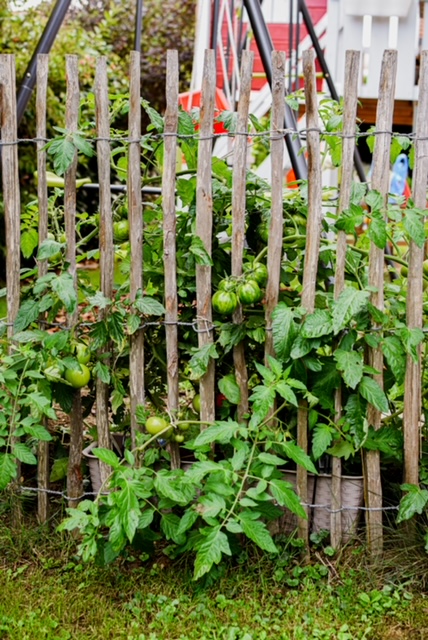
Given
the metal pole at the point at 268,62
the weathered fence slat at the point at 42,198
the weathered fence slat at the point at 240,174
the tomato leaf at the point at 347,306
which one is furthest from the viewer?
the metal pole at the point at 268,62

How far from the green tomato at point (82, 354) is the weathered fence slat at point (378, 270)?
91 cm

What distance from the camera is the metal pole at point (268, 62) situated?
327 cm

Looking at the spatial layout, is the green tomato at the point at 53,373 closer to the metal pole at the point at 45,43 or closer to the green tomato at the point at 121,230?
the green tomato at the point at 121,230

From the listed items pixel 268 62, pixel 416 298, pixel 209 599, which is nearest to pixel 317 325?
pixel 416 298

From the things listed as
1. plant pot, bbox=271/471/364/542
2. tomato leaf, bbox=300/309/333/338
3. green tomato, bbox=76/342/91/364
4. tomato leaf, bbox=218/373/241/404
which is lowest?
plant pot, bbox=271/471/364/542

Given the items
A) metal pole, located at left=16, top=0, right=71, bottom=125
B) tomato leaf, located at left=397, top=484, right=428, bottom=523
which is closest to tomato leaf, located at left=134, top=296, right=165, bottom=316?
tomato leaf, located at left=397, top=484, right=428, bottom=523

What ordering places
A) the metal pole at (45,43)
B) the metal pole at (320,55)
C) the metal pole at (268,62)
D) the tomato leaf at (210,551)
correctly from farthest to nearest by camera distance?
the metal pole at (320,55) < the metal pole at (45,43) < the metal pole at (268,62) < the tomato leaf at (210,551)

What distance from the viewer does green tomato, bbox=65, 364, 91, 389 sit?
2604 millimetres

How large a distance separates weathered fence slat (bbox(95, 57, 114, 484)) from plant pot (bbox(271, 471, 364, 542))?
617mm

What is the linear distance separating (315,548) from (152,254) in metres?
1.11

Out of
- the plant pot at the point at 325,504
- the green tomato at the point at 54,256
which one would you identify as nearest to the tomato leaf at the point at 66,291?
the green tomato at the point at 54,256

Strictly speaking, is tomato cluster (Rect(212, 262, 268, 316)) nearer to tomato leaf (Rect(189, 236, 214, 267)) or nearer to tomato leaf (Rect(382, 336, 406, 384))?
tomato leaf (Rect(189, 236, 214, 267))

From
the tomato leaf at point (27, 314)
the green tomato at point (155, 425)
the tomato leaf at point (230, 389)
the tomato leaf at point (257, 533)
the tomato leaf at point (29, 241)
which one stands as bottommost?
the tomato leaf at point (257, 533)

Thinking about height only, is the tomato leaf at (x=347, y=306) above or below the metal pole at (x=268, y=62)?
below
